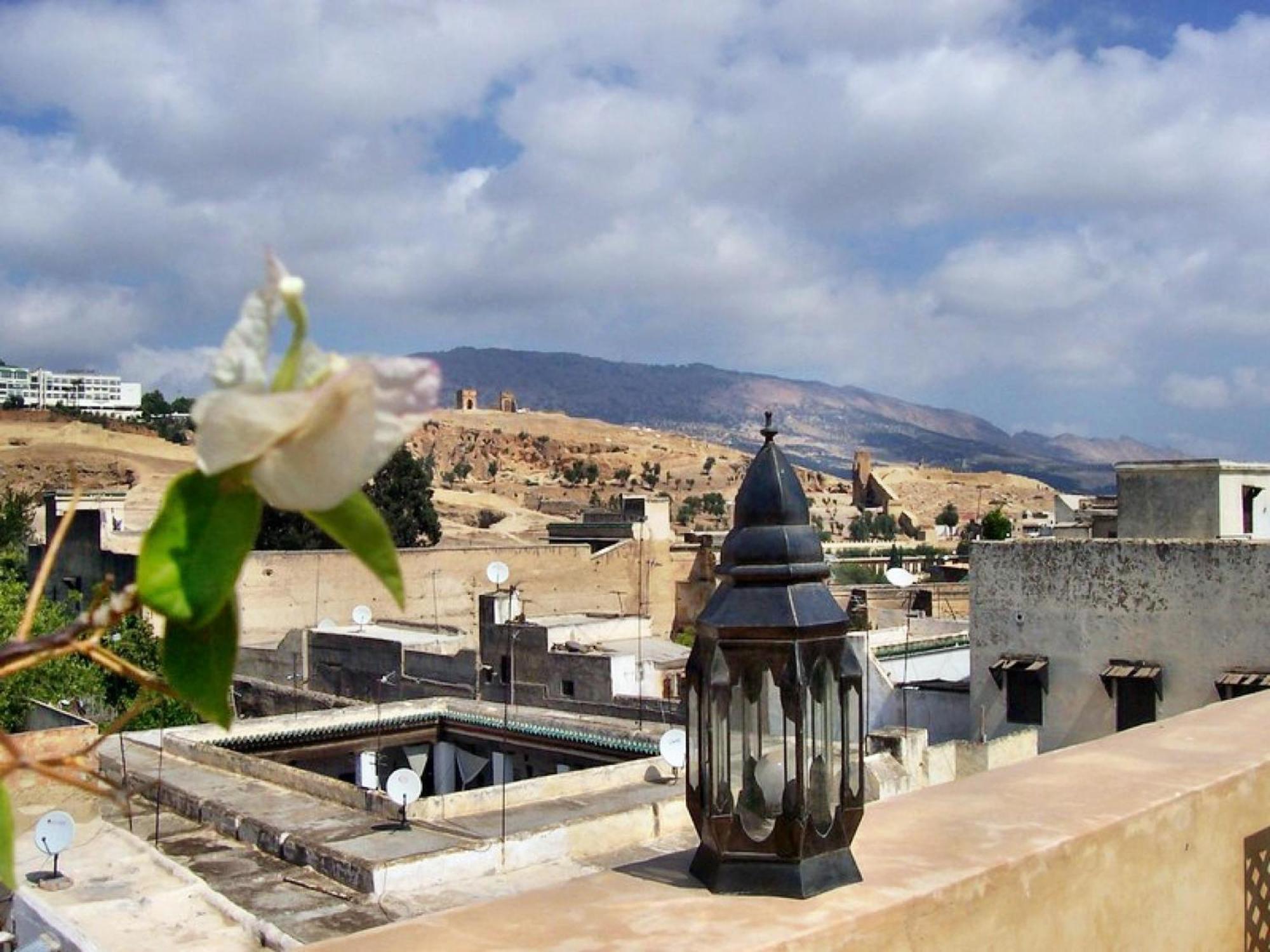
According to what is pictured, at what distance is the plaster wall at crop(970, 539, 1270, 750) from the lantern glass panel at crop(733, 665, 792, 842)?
1100 centimetres

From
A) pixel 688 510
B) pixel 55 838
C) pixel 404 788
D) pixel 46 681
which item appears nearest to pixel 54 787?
pixel 55 838

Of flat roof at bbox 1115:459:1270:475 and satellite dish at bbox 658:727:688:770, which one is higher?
flat roof at bbox 1115:459:1270:475

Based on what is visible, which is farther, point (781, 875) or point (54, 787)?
point (54, 787)

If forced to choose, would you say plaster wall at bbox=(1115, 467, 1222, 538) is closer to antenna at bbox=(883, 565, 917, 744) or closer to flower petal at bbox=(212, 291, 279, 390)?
antenna at bbox=(883, 565, 917, 744)

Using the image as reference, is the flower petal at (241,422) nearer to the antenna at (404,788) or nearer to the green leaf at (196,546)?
the green leaf at (196,546)

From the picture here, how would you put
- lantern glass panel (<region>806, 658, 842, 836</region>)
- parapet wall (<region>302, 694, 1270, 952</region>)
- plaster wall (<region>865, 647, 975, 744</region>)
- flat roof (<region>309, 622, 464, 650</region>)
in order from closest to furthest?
parapet wall (<region>302, 694, 1270, 952</region>), lantern glass panel (<region>806, 658, 842, 836</region>), plaster wall (<region>865, 647, 975, 744</region>), flat roof (<region>309, 622, 464, 650</region>)

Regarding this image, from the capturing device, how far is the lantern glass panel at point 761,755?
245 cm

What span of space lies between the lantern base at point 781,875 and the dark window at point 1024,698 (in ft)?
41.9

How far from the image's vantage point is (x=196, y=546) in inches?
30.7

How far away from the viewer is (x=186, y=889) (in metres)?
8.88

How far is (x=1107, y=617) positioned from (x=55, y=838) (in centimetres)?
1051

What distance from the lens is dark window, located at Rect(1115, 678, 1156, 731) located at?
44.2 feet

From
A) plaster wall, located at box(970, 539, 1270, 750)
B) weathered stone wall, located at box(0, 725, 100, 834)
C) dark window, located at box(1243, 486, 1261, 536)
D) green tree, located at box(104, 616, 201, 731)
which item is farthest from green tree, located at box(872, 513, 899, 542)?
weathered stone wall, located at box(0, 725, 100, 834)

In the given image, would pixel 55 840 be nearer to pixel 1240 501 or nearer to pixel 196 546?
pixel 196 546
